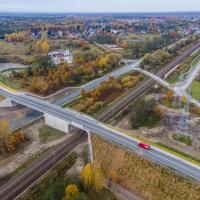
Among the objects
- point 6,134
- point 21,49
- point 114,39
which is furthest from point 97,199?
point 114,39

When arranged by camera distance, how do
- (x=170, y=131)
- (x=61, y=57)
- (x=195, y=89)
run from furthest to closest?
(x=61, y=57), (x=195, y=89), (x=170, y=131)

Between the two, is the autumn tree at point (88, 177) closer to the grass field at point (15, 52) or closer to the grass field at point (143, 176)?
the grass field at point (143, 176)

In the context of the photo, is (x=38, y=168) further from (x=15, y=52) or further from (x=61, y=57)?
(x=15, y=52)

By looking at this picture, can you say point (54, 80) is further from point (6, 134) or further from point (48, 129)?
point (6, 134)

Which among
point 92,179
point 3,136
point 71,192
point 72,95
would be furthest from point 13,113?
point 71,192

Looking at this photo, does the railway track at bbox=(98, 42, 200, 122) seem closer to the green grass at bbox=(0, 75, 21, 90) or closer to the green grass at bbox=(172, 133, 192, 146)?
the green grass at bbox=(172, 133, 192, 146)

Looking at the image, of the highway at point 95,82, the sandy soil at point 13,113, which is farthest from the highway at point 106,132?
the highway at point 95,82
